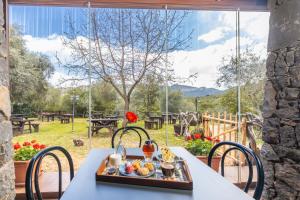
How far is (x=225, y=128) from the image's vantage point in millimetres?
3432

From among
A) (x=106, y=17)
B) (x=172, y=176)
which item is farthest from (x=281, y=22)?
(x=106, y=17)

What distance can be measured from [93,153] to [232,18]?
269 centimetres

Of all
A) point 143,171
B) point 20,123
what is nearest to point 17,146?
point 20,123

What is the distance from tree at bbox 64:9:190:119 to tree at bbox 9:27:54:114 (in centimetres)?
37

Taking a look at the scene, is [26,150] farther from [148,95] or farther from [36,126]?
[148,95]

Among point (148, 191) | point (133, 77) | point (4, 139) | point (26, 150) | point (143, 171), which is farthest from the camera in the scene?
point (133, 77)

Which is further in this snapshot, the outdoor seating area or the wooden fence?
the wooden fence

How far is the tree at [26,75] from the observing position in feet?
9.81

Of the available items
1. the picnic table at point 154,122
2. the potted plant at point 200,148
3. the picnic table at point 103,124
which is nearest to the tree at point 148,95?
the picnic table at point 154,122

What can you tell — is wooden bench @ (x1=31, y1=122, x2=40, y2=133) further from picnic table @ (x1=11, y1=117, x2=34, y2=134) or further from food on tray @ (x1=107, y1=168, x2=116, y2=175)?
food on tray @ (x1=107, y1=168, x2=116, y2=175)

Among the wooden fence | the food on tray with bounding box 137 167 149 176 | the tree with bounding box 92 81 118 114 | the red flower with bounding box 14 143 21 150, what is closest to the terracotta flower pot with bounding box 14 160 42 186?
the red flower with bounding box 14 143 21 150

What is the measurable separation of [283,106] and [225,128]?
4.24 ft

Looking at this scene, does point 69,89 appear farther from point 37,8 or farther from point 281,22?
point 281,22

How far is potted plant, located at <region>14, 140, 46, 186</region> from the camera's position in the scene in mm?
2746
